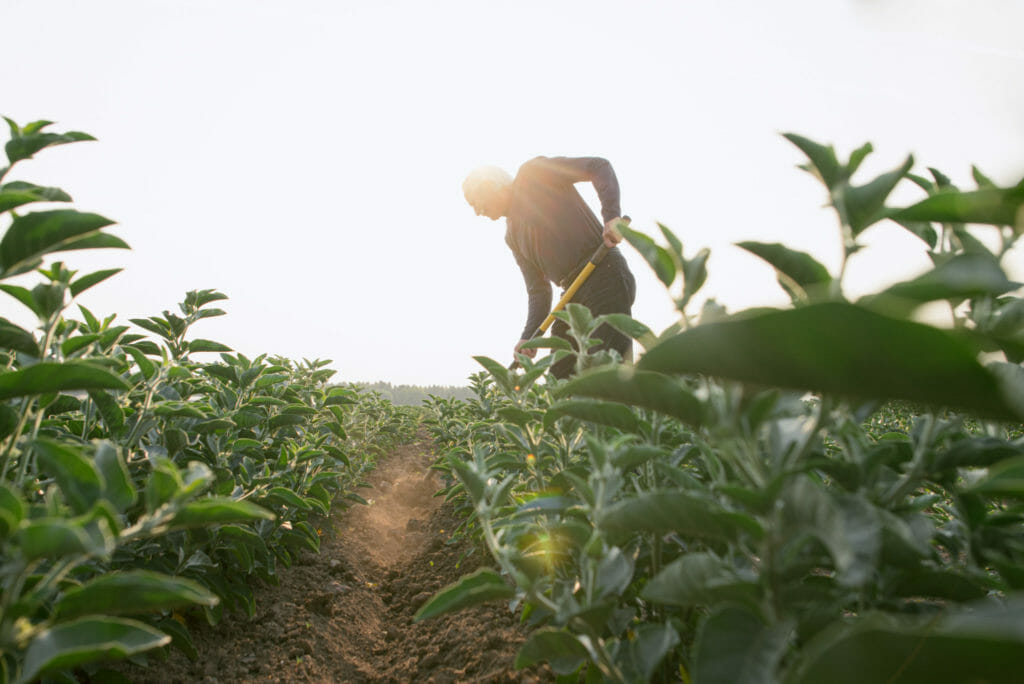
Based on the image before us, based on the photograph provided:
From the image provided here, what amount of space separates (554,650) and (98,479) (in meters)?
0.96

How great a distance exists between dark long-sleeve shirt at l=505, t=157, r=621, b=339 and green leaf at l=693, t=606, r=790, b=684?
4.28 meters

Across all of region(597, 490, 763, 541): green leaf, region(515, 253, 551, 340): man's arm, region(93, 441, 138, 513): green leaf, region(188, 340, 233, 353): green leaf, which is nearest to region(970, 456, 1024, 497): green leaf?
region(597, 490, 763, 541): green leaf

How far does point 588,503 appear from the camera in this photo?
1.27 m

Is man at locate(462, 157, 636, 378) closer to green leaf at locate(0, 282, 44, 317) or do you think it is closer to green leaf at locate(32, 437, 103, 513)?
green leaf at locate(0, 282, 44, 317)

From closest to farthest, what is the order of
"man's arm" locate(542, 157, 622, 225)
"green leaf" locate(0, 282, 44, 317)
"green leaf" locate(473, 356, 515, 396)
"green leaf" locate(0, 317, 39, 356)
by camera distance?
1. "green leaf" locate(0, 317, 39, 356)
2. "green leaf" locate(0, 282, 44, 317)
3. "green leaf" locate(473, 356, 515, 396)
4. "man's arm" locate(542, 157, 622, 225)

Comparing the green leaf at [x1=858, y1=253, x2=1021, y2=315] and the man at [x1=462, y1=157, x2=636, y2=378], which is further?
the man at [x1=462, y1=157, x2=636, y2=378]

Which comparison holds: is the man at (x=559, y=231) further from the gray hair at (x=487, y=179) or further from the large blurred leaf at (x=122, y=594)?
the large blurred leaf at (x=122, y=594)

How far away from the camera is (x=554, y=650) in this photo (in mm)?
1127

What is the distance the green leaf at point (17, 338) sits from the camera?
1.31 m

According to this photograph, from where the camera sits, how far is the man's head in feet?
19.3

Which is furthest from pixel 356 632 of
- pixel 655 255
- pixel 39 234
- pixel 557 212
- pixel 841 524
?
pixel 557 212

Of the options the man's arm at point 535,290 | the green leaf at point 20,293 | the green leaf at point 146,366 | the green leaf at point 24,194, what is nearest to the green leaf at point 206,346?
the green leaf at point 146,366

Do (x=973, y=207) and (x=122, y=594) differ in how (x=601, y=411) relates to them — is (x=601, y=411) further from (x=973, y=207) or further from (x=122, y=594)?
(x=122, y=594)

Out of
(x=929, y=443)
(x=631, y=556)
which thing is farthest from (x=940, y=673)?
(x=631, y=556)
